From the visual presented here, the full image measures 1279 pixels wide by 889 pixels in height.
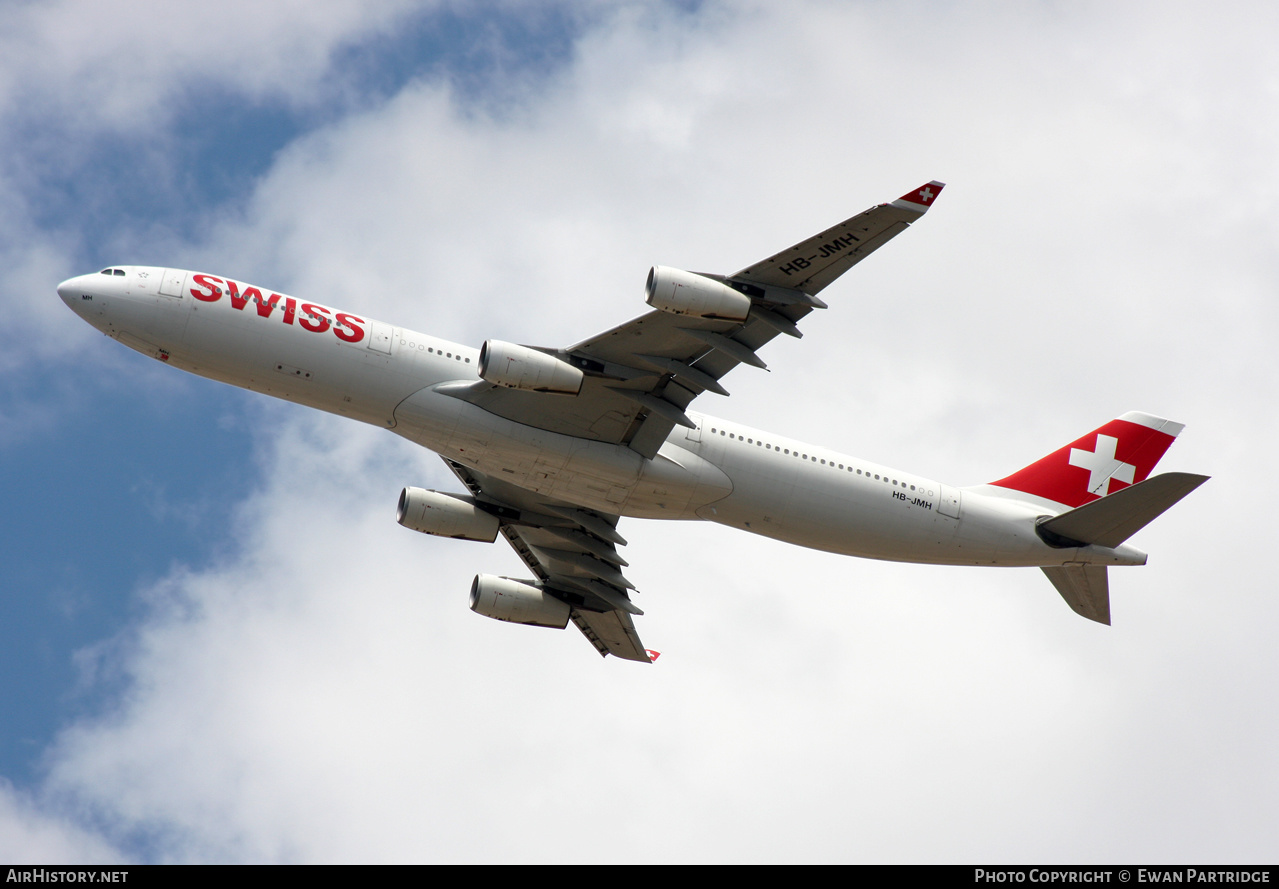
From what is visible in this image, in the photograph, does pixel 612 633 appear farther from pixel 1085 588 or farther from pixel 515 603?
pixel 1085 588

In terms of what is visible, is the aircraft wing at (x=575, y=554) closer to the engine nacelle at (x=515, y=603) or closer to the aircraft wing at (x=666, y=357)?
the engine nacelle at (x=515, y=603)

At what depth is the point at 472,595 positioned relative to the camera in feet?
146

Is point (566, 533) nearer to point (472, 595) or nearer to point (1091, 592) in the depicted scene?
point (472, 595)

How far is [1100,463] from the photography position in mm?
42406

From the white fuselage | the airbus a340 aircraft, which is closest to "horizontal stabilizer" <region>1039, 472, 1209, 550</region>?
the airbus a340 aircraft

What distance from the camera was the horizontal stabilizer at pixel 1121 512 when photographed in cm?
3528

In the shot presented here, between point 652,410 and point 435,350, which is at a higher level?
point 435,350

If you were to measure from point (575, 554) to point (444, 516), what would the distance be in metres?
5.64

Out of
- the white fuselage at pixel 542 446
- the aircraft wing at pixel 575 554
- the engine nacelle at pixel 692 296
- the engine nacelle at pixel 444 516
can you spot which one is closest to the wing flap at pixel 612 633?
the aircraft wing at pixel 575 554

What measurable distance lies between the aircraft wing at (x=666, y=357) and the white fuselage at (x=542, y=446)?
2.21 ft

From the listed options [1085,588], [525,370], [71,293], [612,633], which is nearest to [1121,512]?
[1085,588]

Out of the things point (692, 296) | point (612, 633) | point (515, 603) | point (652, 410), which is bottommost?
point (612, 633)

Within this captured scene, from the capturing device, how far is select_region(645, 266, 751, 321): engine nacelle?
→ 30.3 m
